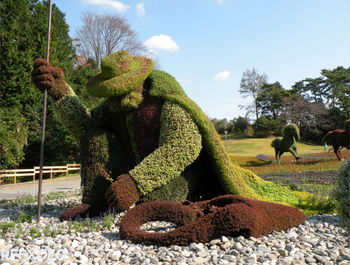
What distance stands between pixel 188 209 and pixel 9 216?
317 centimetres

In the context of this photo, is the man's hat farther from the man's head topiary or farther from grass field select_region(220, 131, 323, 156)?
grass field select_region(220, 131, 323, 156)

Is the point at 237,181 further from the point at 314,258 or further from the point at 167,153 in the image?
the point at 314,258

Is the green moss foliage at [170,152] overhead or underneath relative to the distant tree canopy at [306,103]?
underneath

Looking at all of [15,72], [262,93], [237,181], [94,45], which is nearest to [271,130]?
[262,93]

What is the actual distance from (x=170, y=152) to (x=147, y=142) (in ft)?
1.74

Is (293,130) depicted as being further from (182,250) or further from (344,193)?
(182,250)

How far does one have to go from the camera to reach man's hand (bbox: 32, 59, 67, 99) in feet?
13.8

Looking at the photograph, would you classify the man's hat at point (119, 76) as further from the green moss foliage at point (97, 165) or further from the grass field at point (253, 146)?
the grass field at point (253, 146)

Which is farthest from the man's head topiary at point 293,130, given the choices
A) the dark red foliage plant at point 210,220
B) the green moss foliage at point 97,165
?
the green moss foliage at point 97,165

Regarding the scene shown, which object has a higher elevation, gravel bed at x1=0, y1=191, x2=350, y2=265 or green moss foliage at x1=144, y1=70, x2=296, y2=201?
green moss foliage at x1=144, y1=70, x2=296, y2=201

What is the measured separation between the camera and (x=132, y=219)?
3.24 meters

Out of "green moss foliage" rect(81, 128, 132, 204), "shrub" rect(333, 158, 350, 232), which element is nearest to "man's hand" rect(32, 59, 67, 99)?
"green moss foliage" rect(81, 128, 132, 204)

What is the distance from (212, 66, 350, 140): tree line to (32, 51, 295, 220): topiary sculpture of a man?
37801 millimetres

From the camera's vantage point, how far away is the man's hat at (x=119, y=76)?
156 inches
